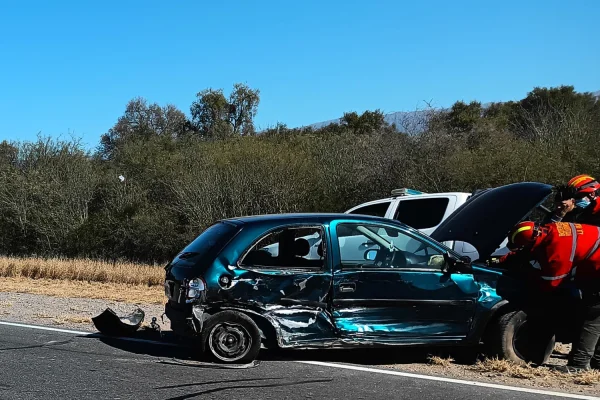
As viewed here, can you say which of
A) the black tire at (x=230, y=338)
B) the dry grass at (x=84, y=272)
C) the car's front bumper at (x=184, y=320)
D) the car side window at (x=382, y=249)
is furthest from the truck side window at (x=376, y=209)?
the dry grass at (x=84, y=272)

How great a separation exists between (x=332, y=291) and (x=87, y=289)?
36.4 ft

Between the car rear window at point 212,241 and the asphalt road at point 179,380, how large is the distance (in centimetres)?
113

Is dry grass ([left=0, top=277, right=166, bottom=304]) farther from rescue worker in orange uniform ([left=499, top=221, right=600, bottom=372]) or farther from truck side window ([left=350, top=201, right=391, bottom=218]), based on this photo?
rescue worker in orange uniform ([left=499, top=221, right=600, bottom=372])

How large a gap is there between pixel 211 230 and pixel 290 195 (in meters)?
18.6

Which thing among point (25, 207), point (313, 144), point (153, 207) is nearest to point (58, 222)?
point (25, 207)

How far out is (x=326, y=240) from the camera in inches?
257

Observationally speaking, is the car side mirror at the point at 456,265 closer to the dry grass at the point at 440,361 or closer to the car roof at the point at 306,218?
the car roof at the point at 306,218

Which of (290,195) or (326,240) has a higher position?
(290,195)

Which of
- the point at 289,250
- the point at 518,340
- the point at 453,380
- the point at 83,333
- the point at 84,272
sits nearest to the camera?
the point at 453,380

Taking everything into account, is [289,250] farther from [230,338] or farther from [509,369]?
[509,369]

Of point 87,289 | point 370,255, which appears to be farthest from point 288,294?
point 87,289

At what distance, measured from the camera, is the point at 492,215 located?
23.1 ft

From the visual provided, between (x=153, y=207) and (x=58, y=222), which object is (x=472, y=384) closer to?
(x=153, y=207)

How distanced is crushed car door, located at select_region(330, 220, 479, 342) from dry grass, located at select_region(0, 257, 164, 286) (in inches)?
476
